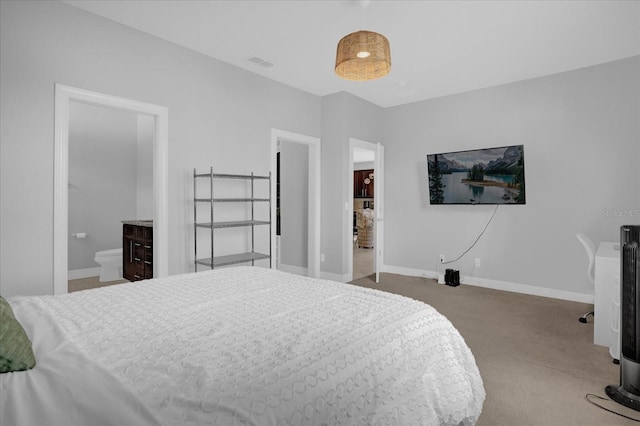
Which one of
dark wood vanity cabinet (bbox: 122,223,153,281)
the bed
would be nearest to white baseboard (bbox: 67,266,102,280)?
dark wood vanity cabinet (bbox: 122,223,153,281)

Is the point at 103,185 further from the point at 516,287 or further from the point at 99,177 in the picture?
the point at 516,287

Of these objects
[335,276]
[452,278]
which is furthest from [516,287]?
[335,276]

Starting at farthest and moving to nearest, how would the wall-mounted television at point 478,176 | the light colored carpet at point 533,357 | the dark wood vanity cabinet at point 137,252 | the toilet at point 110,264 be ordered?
the toilet at point 110,264
the wall-mounted television at point 478,176
the dark wood vanity cabinet at point 137,252
the light colored carpet at point 533,357

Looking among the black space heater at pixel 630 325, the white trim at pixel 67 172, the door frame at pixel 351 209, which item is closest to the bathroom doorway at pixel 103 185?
the white trim at pixel 67 172

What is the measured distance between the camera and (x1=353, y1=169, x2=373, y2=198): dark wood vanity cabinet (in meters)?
11.1

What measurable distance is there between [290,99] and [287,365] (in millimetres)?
A: 4252

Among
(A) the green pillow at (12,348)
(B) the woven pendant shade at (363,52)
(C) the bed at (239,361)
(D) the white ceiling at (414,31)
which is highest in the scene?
(D) the white ceiling at (414,31)

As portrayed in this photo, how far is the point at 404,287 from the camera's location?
192 inches

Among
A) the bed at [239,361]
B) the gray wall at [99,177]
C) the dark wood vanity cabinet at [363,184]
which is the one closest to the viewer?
the bed at [239,361]

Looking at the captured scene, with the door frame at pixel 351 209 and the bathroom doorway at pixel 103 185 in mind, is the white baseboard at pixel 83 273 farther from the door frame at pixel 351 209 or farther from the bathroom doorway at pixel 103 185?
the door frame at pixel 351 209

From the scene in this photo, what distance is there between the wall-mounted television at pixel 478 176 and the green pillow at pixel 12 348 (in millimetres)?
4957

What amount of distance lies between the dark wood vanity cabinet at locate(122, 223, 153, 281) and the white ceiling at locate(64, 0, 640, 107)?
226 cm

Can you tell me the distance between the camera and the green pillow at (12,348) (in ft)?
3.16

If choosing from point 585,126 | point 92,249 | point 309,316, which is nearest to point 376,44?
point 309,316
